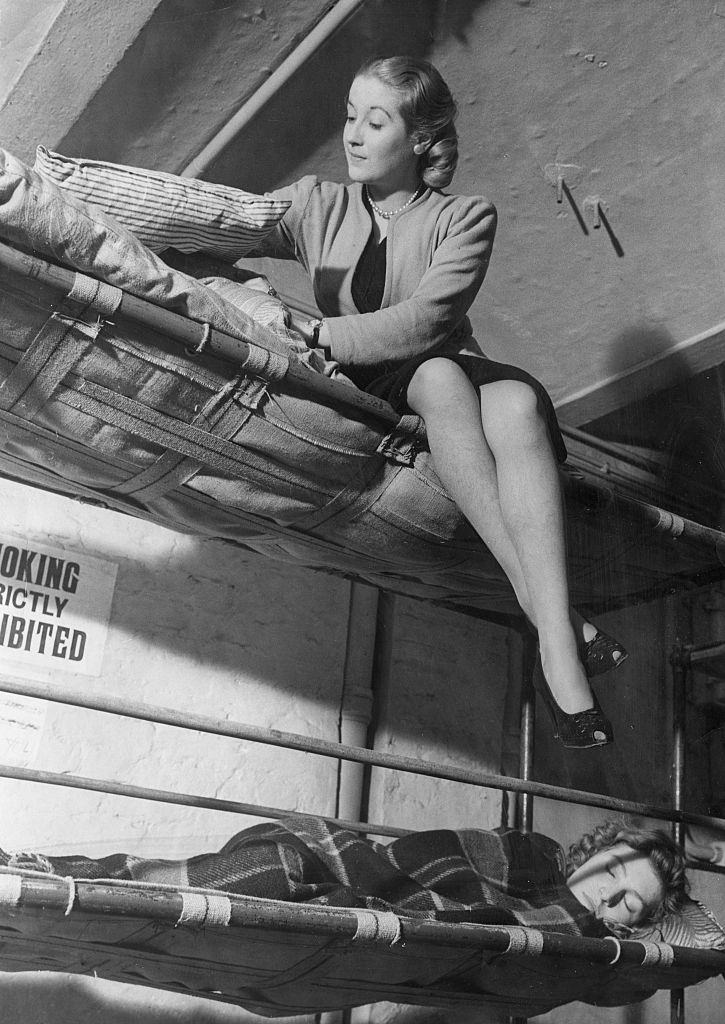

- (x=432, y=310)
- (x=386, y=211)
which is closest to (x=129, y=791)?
(x=432, y=310)

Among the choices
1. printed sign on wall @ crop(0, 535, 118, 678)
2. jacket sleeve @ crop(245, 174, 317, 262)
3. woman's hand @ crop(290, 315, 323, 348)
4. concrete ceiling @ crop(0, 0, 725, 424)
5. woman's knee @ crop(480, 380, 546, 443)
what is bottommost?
printed sign on wall @ crop(0, 535, 118, 678)

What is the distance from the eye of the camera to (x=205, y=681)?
64.7 inches

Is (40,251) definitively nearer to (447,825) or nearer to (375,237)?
(375,237)

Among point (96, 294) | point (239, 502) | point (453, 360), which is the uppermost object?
point (453, 360)

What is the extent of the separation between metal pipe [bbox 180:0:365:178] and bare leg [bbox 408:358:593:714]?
47cm

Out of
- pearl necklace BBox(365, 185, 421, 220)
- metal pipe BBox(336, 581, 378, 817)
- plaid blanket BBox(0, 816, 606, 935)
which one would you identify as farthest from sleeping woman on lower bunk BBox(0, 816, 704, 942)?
pearl necklace BBox(365, 185, 421, 220)

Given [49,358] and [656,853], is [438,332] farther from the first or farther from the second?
[656,853]

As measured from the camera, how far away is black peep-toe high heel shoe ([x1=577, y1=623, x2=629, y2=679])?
105cm

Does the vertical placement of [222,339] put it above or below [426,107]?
below

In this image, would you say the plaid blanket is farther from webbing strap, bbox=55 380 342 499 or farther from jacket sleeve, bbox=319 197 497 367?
jacket sleeve, bbox=319 197 497 367

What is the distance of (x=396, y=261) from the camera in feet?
4.17

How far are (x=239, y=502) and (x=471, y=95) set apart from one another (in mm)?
695

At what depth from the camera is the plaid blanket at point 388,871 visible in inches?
42.6

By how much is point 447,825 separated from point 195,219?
1.23 m
